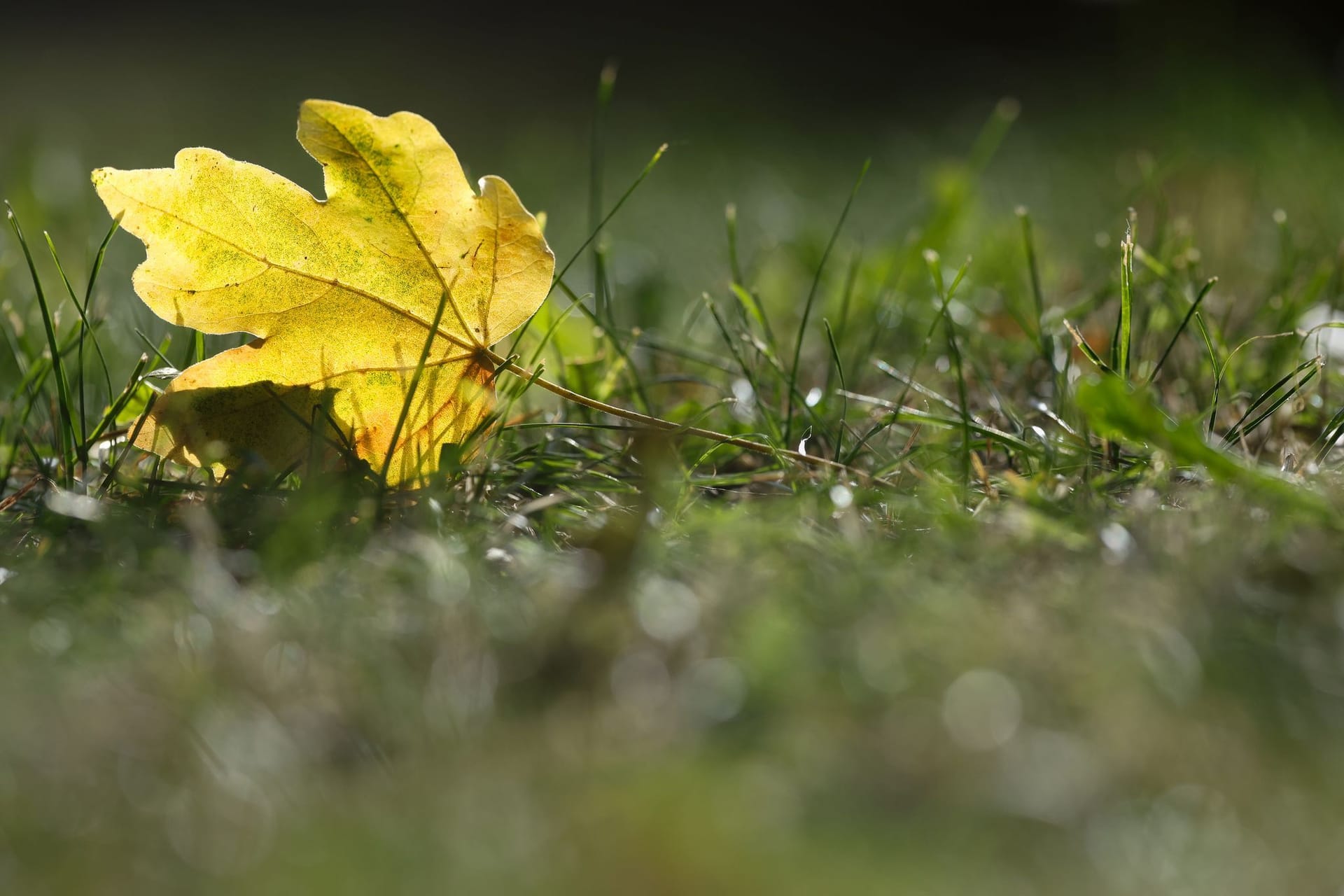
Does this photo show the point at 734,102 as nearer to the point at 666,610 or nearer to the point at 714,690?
the point at 666,610

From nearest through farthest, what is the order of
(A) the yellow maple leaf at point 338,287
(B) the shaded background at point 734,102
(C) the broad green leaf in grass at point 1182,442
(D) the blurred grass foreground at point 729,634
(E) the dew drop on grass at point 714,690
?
(D) the blurred grass foreground at point 729,634 → (E) the dew drop on grass at point 714,690 → (C) the broad green leaf in grass at point 1182,442 → (A) the yellow maple leaf at point 338,287 → (B) the shaded background at point 734,102

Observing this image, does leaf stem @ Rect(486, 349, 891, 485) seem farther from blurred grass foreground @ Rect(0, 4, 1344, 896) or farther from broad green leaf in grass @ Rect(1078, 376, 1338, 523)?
broad green leaf in grass @ Rect(1078, 376, 1338, 523)

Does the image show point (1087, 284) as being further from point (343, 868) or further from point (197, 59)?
point (197, 59)

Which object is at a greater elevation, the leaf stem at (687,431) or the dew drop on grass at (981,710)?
the dew drop on grass at (981,710)

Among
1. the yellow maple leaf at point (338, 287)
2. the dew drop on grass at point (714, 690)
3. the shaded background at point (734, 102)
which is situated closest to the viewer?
the dew drop on grass at point (714, 690)

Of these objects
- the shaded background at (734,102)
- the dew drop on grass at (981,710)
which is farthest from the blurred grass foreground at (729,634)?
the shaded background at (734,102)

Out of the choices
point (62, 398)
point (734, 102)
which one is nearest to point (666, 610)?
point (62, 398)

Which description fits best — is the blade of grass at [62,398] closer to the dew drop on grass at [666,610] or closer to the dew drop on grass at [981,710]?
the dew drop on grass at [666,610]

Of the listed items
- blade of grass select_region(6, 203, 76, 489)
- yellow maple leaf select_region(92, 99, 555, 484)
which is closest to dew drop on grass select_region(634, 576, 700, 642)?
yellow maple leaf select_region(92, 99, 555, 484)

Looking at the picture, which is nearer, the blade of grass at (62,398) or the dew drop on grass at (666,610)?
the dew drop on grass at (666,610)
